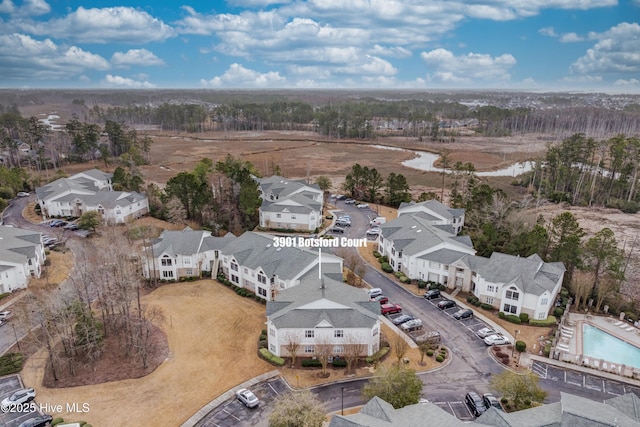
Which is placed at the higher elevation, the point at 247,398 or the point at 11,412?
the point at 247,398

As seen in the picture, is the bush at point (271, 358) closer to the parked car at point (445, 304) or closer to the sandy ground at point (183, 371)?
the sandy ground at point (183, 371)

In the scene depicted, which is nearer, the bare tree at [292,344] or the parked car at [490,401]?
the parked car at [490,401]

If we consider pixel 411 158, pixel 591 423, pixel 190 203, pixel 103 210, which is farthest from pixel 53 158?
pixel 591 423

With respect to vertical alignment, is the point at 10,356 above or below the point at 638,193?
below

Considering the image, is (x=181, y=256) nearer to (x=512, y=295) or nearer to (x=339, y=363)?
(x=339, y=363)

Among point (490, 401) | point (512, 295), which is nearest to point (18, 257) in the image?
point (490, 401)

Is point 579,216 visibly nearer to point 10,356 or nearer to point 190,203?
point 190,203

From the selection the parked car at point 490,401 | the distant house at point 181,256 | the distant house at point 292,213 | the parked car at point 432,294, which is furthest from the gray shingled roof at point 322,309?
the distant house at point 292,213
